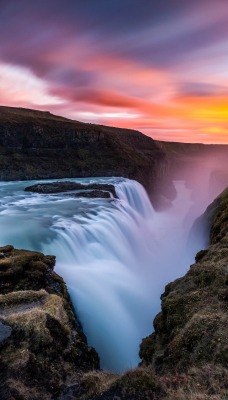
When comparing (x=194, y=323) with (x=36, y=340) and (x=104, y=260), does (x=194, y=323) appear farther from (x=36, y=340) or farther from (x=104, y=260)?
(x=104, y=260)

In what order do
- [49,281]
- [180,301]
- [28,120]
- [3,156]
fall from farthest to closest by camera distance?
1. [28,120]
2. [3,156]
3. [49,281]
4. [180,301]

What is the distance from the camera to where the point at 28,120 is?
106 metres

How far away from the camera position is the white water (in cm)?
1712

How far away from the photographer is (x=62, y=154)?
3898 inches

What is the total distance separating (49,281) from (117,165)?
273 feet

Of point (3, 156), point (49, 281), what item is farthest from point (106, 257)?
point (3, 156)

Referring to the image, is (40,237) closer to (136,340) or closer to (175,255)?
(136,340)

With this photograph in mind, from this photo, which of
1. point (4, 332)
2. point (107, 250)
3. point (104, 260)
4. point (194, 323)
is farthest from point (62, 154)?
point (194, 323)

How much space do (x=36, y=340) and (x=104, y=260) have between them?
15148 millimetres

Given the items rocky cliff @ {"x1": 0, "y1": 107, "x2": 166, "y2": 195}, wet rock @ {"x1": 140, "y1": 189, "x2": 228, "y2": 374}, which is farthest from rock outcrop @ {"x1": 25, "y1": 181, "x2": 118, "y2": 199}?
wet rock @ {"x1": 140, "y1": 189, "x2": 228, "y2": 374}

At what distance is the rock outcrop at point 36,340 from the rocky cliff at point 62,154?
2813 inches

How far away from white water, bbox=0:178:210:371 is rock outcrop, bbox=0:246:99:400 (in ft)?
11.5

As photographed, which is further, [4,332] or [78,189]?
[78,189]

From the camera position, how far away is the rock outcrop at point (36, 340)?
8.61 meters
